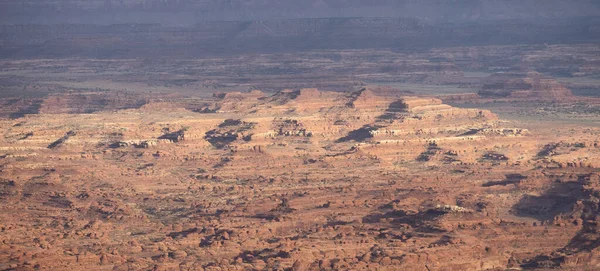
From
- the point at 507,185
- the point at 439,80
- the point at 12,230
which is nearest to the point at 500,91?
the point at 439,80

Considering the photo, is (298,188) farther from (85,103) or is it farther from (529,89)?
(529,89)

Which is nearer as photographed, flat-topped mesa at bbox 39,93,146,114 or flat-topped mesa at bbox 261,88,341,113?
flat-topped mesa at bbox 261,88,341,113

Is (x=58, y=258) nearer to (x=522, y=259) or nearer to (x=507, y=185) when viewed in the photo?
(x=522, y=259)

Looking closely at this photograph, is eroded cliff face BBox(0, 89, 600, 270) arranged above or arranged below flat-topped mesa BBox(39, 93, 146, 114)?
above

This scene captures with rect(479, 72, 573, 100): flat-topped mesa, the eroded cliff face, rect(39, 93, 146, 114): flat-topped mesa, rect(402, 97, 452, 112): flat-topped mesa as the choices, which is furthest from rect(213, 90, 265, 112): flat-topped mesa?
rect(479, 72, 573, 100): flat-topped mesa

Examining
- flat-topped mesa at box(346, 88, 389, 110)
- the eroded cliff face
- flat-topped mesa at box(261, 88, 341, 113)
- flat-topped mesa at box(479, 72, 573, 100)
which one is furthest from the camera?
flat-topped mesa at box(479, 72, 573, 100)

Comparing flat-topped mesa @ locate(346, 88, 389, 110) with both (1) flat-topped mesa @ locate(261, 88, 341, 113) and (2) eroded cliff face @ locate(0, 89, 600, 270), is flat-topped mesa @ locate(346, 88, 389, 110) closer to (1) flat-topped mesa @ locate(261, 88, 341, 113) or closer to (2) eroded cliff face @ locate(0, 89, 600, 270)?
(2) eroded cliff face @ locate(0, 89, 600, 270)
